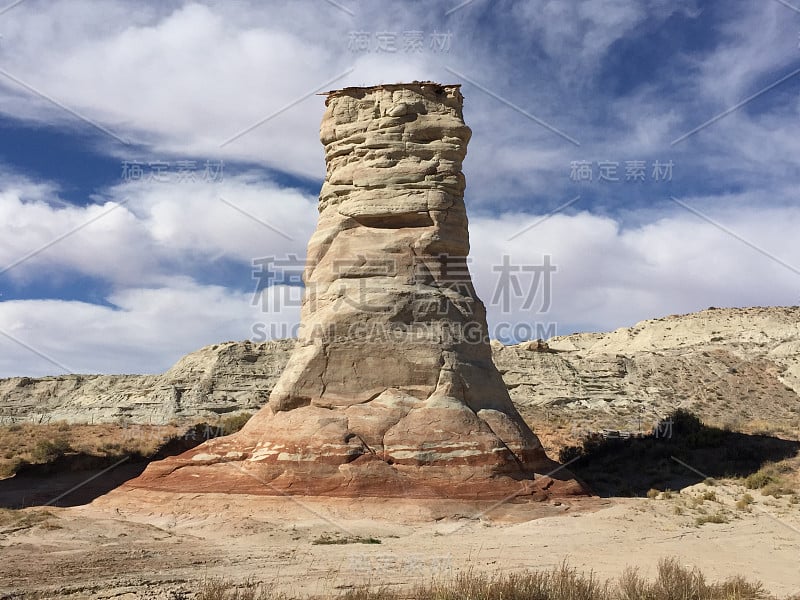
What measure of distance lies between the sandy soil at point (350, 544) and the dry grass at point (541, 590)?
505mm

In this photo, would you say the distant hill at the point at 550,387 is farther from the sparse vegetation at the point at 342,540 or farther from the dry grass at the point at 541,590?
the dry grass at the point at 541,590

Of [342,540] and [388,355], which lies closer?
[342,540]

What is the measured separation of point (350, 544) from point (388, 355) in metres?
4.95

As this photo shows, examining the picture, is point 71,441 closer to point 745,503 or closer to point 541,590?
point 745,503

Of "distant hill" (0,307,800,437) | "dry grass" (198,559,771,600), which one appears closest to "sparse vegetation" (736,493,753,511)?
"dry grass" (198,559,771,600)

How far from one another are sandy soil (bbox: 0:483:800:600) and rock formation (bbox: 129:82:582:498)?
2.10 feet

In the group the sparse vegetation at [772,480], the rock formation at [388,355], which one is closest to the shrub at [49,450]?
the rock formation at [388,355]

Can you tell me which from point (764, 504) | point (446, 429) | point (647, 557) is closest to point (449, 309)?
point (446, 429)

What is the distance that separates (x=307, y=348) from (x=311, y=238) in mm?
3440

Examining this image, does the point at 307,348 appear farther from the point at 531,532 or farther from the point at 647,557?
the point at 647,557

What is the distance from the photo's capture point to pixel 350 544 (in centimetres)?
1103

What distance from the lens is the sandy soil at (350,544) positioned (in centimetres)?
864

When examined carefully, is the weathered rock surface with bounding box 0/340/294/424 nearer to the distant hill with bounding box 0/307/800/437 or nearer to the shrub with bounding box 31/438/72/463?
the distant hill with bounding box 0/307/800/437

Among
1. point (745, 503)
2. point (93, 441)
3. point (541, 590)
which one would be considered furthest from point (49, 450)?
point (745, 503)
